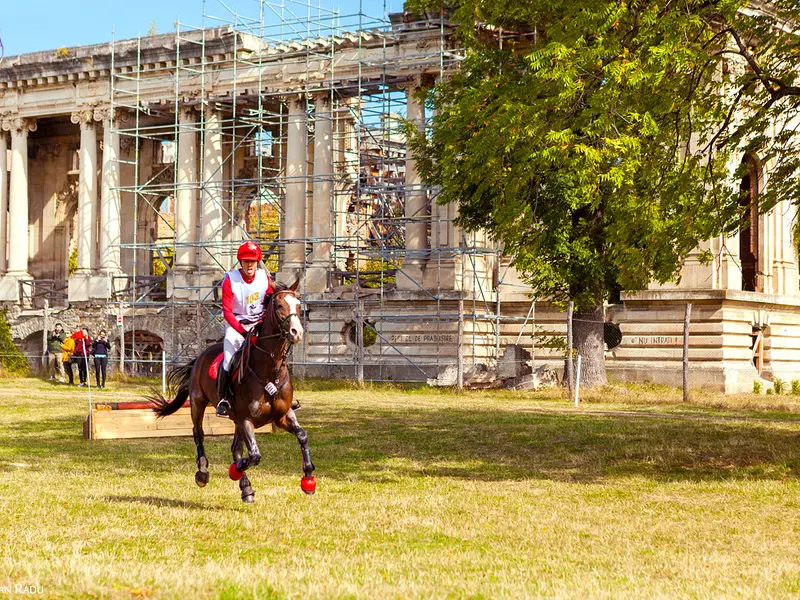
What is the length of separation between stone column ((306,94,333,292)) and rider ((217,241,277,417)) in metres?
32.2

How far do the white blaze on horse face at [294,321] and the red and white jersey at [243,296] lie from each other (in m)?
0.90

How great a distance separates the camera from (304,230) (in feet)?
153

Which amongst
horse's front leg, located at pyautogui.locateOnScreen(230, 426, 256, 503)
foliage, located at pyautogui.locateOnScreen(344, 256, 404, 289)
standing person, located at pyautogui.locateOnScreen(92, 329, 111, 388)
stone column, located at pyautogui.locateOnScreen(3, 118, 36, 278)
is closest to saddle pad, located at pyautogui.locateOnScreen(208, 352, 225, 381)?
horse's front leg, located at pyautogui.locateOnScreen(230, 426, 256, 503)

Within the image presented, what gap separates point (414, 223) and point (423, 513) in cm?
3129

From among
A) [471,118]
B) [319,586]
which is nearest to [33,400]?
[471,118]

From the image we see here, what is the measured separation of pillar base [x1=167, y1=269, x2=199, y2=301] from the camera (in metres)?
48.5

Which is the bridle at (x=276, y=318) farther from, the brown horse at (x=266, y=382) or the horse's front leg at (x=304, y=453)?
the horse's front leg at (x=304, y=453)

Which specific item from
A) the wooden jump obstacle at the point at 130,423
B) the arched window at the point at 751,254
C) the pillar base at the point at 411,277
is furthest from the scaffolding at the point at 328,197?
the wooden jump obstacle at the point at 130,423

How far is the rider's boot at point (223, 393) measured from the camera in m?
13.4

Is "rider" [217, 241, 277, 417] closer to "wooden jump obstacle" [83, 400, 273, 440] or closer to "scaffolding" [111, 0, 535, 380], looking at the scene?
"wooden jump obstacle" [83, 400, 273, 440]

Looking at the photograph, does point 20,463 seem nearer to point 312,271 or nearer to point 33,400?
point 33,400

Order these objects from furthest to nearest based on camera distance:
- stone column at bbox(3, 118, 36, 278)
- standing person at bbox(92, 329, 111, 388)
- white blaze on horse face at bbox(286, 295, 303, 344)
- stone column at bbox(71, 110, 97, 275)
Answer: stone column at bbox(3, 118, 36, 278) → stone column at bbox(71, 110, 97, 275) → standing person at bbox(92, 329, 111, 388) → white blaze on horse face at bbox(286, 295, 303, 344)

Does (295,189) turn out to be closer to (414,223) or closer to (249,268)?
(414,223)

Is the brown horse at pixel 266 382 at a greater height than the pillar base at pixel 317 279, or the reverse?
the pillar base at pixel 317 279
